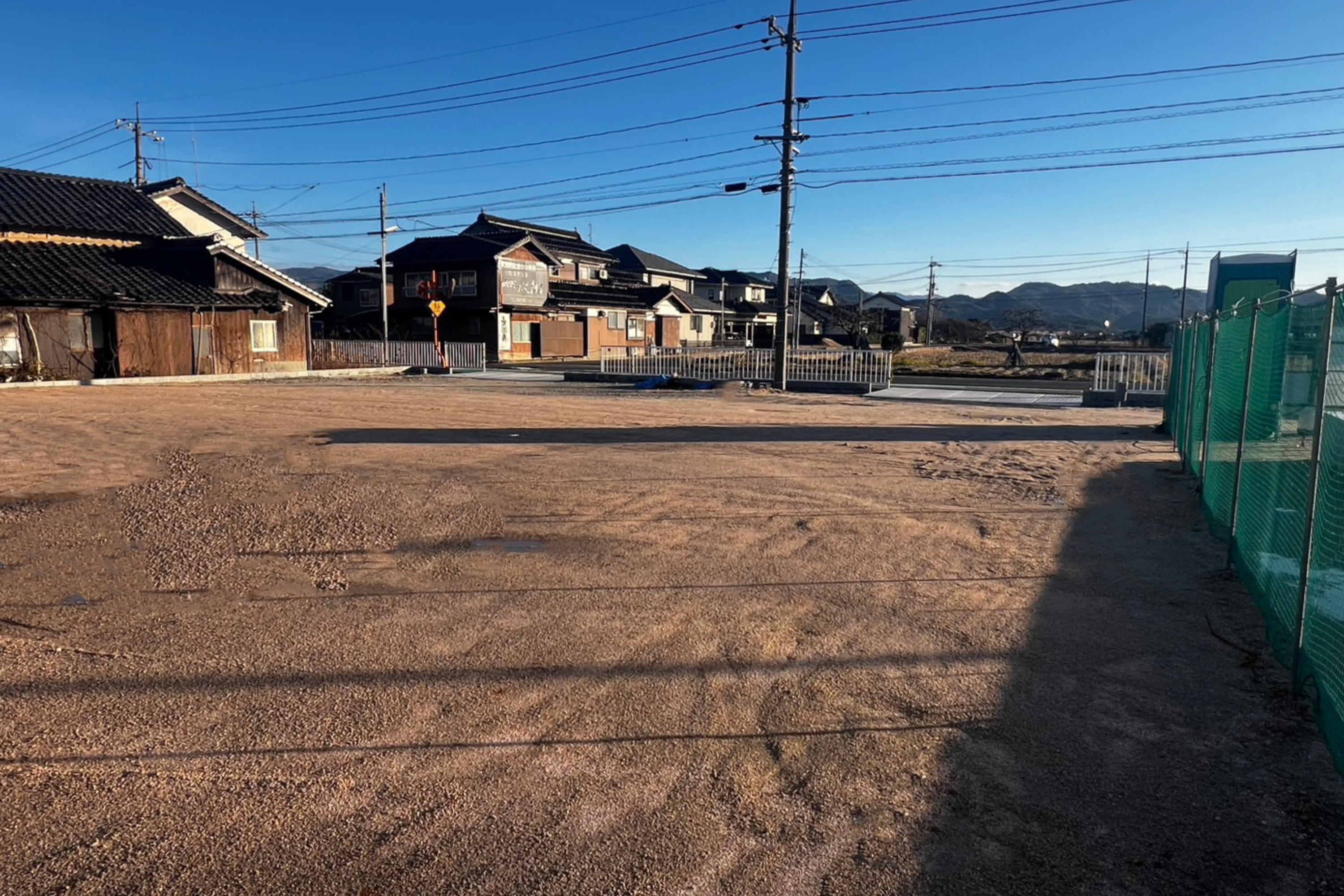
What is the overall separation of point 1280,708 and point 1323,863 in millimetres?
1370

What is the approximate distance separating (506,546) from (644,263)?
5705cm

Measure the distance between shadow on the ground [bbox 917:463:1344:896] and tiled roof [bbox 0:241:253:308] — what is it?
85.4 ft

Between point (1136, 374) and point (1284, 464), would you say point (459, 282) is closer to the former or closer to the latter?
point (1136, 374)

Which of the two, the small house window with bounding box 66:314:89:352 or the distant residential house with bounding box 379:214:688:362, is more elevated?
the distant residential house with bounding box 379:214:688:362

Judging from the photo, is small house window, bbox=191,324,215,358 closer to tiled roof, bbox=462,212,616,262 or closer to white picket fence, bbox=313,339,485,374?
white picket fence, bbox=313,339,485,374

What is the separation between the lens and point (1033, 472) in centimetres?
1030

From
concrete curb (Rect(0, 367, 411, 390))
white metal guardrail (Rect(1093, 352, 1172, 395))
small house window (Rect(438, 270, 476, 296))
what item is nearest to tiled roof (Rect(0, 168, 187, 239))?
concrete curb (Rect(0, 367, 411, 390))

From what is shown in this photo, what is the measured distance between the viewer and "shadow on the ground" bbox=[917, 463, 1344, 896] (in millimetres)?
2812

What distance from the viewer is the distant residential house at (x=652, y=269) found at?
6112cm

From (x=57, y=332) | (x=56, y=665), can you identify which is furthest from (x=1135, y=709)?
(x=57, y=332)

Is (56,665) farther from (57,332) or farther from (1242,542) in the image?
(57,332)

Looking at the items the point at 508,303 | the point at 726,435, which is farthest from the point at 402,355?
the point at 726,435

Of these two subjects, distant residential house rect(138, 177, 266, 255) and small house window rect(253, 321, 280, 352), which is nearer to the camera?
small house window rect(253, 321, 280, 352)

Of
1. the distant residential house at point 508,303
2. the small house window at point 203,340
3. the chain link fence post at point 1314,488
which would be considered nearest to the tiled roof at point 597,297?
the distant residential house at point 508,303
